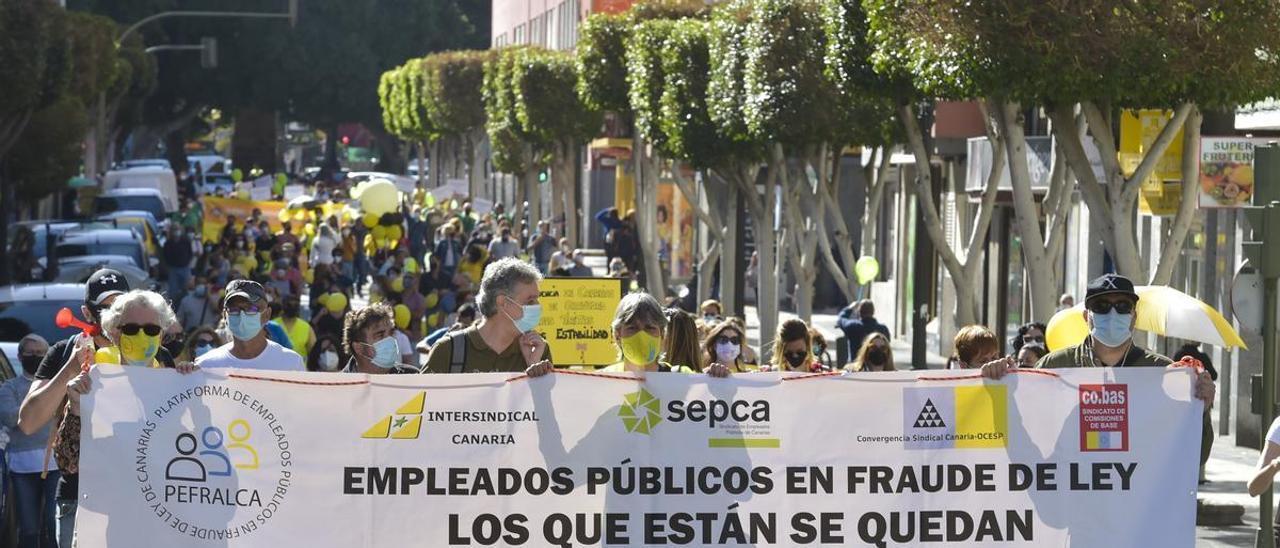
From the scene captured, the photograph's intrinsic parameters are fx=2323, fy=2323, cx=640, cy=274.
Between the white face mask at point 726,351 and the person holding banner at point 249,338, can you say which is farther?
the white face mask at point 726,351

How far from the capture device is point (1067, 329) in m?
11.0

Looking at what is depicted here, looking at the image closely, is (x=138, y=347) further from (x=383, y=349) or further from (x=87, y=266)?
(x=87, y=266)

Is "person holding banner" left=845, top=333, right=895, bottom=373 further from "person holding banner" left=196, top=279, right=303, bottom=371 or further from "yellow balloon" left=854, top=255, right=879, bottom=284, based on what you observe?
"yellow balloon" left=854, top=255, right=879, bottom=284

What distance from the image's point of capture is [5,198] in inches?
1769

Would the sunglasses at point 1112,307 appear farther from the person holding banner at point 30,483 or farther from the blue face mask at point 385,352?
the person holding banner at point 30,483

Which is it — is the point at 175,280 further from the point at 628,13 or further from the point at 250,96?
the point at 250,96

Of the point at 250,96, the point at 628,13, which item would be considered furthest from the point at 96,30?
the point at 250,96

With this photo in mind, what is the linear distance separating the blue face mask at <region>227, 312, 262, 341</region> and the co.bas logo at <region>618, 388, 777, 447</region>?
1.86 metres

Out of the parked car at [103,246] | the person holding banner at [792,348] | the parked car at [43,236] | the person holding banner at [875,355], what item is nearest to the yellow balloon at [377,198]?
the parked car at [43,236]

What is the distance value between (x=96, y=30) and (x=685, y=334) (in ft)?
133

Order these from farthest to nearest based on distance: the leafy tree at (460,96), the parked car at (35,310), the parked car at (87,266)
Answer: the leafy tree at (460,96) < the parked car at (87,266) < the parked car at (35,310)

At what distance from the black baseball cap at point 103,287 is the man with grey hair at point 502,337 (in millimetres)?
1302

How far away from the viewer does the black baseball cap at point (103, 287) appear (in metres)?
9.07

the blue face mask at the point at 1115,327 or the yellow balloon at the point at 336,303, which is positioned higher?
the blue face mask at the point at 1115,327
